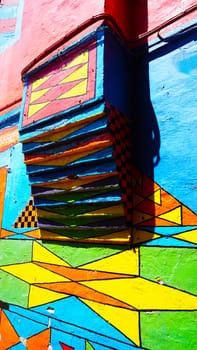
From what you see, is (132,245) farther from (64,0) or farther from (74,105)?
(64,0)

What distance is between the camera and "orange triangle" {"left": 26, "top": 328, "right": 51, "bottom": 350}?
9.34ft

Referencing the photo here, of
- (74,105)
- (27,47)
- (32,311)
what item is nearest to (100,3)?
(74,105)

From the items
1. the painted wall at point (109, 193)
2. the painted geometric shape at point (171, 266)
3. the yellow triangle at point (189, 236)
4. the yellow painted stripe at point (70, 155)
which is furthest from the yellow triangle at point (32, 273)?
the yellow triangle at point (189, 236)

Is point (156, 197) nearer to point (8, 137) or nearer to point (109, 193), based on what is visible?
point (109, 193)

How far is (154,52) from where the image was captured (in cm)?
277

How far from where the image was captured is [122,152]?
2.58m

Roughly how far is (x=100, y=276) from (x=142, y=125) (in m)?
1.16

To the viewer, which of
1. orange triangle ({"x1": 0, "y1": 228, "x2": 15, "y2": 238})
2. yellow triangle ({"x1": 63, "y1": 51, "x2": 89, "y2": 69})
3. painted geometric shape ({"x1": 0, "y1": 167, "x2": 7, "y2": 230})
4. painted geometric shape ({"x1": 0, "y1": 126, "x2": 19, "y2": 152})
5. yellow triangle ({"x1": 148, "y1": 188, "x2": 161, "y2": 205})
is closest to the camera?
yellow triangle ({"x1": 148, "y1": 188, "x2": 161, "y2": 205})

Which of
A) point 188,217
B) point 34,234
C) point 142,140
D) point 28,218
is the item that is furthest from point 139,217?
point 28,218

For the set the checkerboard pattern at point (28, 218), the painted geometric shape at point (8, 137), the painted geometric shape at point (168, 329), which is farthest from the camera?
the painted geometric shape at point (8, 137)

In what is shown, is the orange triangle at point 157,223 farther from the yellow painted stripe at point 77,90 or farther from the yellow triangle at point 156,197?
the yellow painted stripe at point 77,90

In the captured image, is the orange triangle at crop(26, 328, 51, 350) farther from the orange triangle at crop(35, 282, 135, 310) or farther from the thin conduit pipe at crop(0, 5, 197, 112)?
the thin conduit pipe at crop(0, 5, 197, 112)

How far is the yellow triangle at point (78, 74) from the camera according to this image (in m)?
2.71

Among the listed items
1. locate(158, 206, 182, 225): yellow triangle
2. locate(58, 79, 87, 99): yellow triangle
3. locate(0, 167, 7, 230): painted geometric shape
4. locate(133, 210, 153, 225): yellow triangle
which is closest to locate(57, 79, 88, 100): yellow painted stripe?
locate(58, 79, 87, 99): yellow triangle
